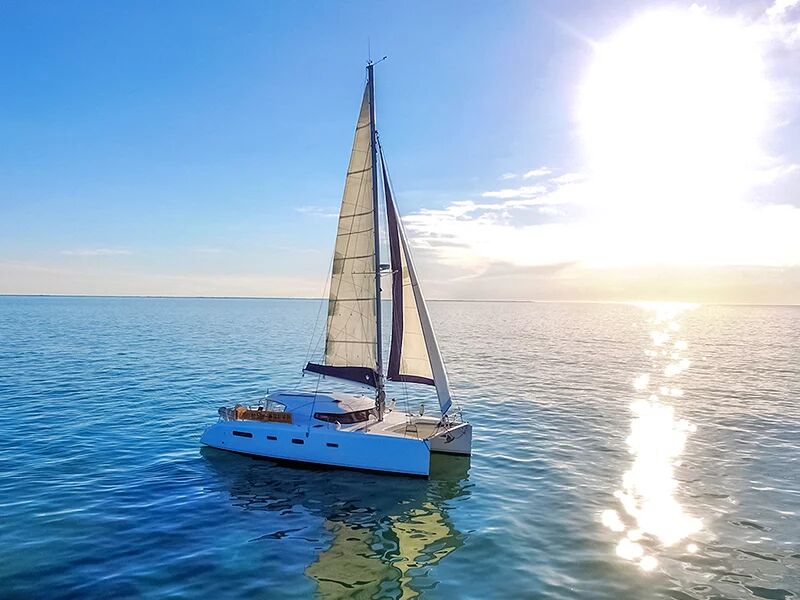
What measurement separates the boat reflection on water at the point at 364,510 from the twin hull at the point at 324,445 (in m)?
0.50

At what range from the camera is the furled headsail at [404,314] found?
2602 cm

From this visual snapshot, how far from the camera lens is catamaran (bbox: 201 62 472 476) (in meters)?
24.6

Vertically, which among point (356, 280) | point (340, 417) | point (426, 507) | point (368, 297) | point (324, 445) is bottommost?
point (426, 507)

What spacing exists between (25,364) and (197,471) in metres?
39.5

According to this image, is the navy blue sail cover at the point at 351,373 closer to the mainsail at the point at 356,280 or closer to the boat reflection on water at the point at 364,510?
the mainsail at the point at 356,280

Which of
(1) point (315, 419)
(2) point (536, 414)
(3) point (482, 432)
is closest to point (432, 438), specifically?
(1) point (315, 419)

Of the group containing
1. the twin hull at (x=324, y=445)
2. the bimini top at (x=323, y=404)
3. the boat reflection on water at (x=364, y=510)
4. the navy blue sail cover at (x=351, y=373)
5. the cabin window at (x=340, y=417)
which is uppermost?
the navy blue sail cover at (x=351, y=373)

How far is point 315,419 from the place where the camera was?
83.6 ft

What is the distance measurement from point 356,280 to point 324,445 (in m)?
8.14

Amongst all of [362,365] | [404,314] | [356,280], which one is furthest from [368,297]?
[362,365]

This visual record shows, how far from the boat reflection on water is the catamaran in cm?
83

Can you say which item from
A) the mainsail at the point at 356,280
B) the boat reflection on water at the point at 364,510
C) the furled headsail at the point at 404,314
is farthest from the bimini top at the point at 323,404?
the boat reflection on water at the point at 364,510

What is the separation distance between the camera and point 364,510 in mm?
20266

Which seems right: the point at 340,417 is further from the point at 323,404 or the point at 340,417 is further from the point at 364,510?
the point at 364,510
